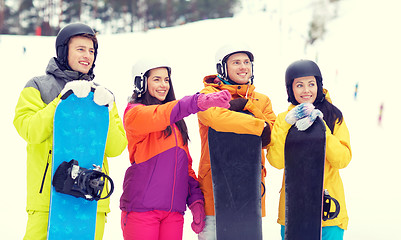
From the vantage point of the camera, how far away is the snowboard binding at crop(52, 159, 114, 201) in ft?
8.25

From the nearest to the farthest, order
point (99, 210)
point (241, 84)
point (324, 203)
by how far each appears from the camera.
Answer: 1. point (99, 210)
2. point (324, 203)
3. point (241, 84)

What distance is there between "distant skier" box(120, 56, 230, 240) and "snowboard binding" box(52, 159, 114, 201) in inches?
16.0

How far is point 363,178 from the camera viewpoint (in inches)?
290

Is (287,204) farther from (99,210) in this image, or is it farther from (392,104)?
(392,104)

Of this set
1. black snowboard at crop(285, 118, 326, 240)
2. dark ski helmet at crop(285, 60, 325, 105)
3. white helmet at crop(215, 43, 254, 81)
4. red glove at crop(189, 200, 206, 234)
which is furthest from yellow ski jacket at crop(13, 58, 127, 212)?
dark ski helmet at crop(285, 60, 325, 105)

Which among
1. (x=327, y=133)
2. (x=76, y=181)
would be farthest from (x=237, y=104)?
(x=76, y=181)

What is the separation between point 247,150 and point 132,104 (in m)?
0.91

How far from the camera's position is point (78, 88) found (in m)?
2.60

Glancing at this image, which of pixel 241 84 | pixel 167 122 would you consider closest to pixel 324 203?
pixel 241 84

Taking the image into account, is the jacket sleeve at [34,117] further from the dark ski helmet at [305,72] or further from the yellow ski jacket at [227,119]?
the dark ski helmet at [305,72]

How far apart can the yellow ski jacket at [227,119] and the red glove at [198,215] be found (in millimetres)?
65

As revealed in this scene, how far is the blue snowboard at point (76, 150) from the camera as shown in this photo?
8.38ft

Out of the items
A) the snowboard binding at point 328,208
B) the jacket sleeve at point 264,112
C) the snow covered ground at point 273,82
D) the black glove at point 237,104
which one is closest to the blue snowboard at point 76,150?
the black glove at point 237,104

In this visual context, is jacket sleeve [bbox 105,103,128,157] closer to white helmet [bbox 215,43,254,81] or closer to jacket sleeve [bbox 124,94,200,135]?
jacket sleeve [bbox 124,94,200,135]
